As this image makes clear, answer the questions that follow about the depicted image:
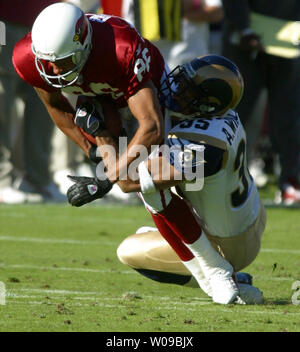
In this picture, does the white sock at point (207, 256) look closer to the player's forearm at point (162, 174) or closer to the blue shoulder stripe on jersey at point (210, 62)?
the player's forearm at point (162, 174)

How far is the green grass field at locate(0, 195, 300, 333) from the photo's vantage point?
3.94 metres

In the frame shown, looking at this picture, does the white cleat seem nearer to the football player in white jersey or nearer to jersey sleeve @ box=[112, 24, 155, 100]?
the football player in white jersey

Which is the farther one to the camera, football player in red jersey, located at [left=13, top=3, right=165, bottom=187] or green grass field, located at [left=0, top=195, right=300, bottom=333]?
football player in red jersey, located at [left=13, top=3, right=165, bottom=187]

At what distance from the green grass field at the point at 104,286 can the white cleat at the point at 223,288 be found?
6 cm

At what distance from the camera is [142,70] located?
14.7 feet

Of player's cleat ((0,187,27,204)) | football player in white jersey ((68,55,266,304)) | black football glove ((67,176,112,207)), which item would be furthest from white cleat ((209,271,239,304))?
player's cleat ((0,187,27,204))

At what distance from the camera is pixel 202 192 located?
467 centimetres

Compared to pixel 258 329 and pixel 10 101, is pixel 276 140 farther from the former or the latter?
pixel 258 329

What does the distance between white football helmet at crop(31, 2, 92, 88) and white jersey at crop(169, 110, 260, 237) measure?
57 cm

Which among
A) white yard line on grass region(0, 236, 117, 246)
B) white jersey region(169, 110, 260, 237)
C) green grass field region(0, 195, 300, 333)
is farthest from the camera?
white yard line on grass region(0, 236, 117, 246)

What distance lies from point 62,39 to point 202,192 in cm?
101

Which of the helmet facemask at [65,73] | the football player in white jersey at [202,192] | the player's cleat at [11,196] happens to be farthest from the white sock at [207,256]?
the player's cleat at [11,196]

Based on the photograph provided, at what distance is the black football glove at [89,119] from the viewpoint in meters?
4.74

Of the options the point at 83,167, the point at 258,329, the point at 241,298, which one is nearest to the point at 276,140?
the point at 83,167
